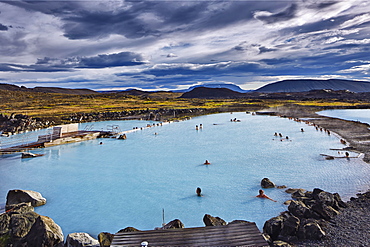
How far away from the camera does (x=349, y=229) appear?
24.3 feet

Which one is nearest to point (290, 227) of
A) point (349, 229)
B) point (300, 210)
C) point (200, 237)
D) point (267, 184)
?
point (300, 210)

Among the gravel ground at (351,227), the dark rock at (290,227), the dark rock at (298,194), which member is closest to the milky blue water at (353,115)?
the dark rock at (298,194)

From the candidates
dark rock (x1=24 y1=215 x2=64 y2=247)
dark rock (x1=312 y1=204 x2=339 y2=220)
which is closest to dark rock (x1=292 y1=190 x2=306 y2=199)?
dark rock (x1=312 y1=204 x2=339 y2=220)

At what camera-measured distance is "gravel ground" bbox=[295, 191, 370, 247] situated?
22.0ft

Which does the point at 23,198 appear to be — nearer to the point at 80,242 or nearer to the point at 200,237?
the point at 80,242

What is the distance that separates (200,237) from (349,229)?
4.86m

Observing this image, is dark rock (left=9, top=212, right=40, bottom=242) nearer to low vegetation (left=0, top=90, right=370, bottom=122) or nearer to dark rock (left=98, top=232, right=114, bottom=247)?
dark rock (left=98, top=232, right=114, bottom=247)

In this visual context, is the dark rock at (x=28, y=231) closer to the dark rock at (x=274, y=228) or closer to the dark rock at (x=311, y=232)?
the dark rock at (x=274, y=228)

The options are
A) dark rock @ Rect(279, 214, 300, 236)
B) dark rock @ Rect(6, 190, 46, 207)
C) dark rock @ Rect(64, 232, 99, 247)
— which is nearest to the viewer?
dark rock @ Rect(64, 232, 99, 247)

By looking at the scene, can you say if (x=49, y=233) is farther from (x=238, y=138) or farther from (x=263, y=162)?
(x=238, y=138)

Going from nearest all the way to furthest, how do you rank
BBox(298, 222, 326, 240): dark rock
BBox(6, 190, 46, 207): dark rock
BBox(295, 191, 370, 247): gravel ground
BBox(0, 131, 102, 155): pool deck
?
1. BBox(295, 191, 370, 247): gravel ground
2. BBox(298, 222, 326, 240): dark rock
3. BBox(6, 190, 46, 207): dark rock
4. BBox(0, 131, 102, 155): pool deck

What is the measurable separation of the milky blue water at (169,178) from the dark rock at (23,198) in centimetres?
38

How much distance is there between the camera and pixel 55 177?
49.4 feet

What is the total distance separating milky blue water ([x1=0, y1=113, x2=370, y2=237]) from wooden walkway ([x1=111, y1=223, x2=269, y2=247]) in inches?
145
